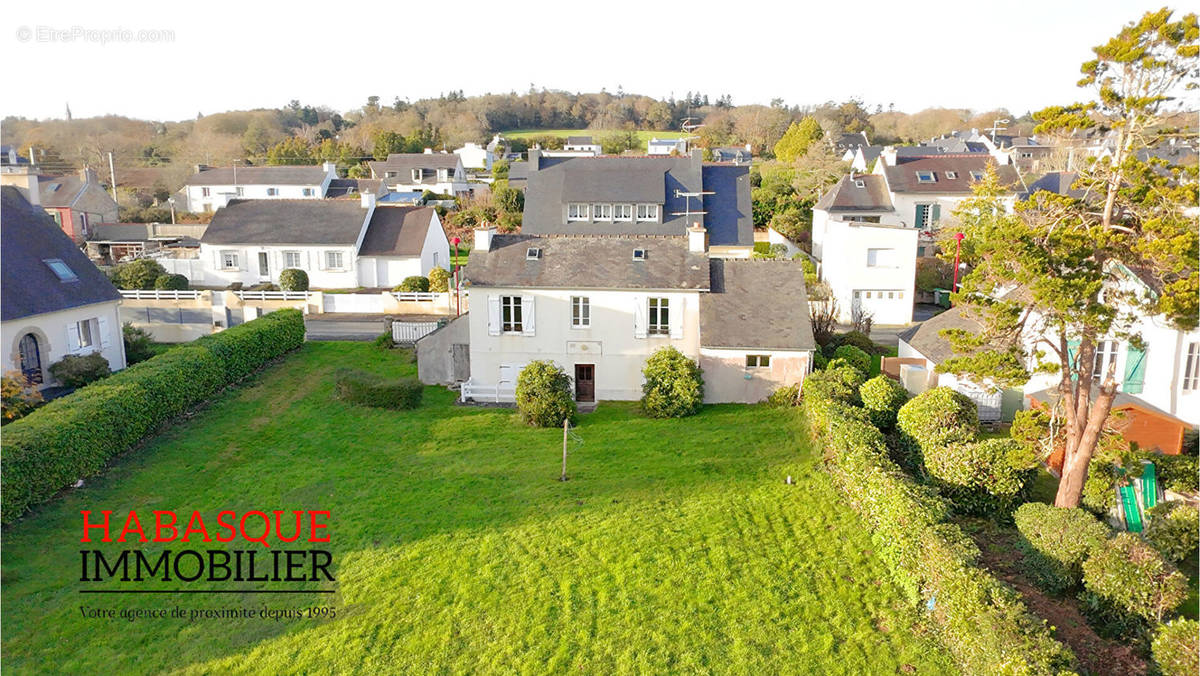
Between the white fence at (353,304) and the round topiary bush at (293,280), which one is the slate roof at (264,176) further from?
the white fence at (353,304)

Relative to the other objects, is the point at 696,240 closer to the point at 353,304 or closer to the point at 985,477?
the point at 985,477

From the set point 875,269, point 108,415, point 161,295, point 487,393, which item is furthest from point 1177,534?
point 161,295

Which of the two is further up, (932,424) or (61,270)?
(61,270)

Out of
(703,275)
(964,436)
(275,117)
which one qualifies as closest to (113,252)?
(703,275)

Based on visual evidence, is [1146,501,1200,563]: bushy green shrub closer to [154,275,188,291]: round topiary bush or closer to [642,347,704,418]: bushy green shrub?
[642,347,704,418]: bushy green shrub

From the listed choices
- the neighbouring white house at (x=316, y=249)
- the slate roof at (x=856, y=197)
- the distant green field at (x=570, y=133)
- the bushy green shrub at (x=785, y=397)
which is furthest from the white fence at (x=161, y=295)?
the distant green field at (x=570, y=133)

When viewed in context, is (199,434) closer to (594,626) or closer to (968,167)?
(594,626)

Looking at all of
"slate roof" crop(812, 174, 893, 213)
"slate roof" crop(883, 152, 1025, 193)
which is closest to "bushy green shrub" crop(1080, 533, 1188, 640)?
"slate roof" crop(812, 174, 893, 213)
